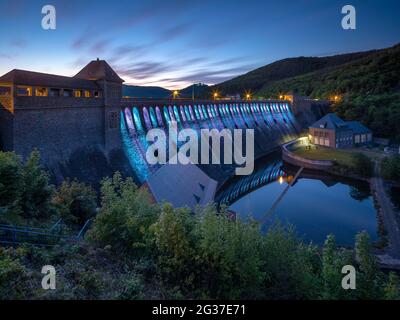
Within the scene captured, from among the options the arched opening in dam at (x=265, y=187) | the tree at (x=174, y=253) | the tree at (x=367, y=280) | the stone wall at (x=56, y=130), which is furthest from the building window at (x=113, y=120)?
the tree at (x=367, y=280)

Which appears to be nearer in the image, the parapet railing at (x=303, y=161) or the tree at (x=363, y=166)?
the tree at (x=363, y=166)

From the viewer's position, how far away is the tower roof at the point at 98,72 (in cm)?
3020

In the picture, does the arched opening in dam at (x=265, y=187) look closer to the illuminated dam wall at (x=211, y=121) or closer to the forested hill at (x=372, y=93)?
the illuminated dam wall at (x=211, y=121)

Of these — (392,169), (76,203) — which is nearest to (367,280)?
(76,203)

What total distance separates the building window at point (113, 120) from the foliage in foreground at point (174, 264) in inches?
809

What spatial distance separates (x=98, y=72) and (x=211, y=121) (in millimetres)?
27347

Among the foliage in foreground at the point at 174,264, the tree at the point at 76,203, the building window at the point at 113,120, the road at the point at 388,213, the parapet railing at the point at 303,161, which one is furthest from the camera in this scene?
the parapet railing at the point at 303,161

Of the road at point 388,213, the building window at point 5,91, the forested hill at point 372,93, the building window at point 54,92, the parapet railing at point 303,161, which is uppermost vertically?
the forested hill at point 372,93

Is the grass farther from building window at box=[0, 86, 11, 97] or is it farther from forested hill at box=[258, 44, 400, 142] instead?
building window at box=[0, 86, 11, 97]

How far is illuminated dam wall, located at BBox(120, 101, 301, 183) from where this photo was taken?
32.8 m

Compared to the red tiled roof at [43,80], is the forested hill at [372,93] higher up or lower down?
higher up
